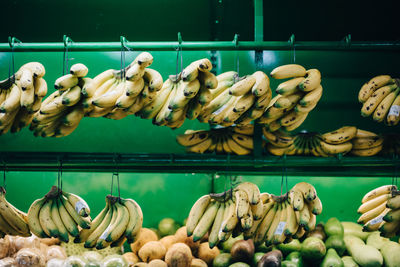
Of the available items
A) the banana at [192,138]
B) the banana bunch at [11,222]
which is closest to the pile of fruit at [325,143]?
the banana at [192,138]

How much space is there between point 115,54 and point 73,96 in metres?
1.35

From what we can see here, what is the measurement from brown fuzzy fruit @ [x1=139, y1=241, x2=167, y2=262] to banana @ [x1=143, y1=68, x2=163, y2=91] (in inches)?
51.5

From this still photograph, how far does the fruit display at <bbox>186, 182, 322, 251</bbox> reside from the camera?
2.36m

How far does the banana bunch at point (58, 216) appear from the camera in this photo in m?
2.41

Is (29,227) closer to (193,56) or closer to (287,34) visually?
(193,56)

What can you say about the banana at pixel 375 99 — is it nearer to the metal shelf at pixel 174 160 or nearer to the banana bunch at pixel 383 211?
the metal shelf at pixel 174 160

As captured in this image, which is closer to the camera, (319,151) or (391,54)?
(319,151)

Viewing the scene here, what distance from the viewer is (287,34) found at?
337cm

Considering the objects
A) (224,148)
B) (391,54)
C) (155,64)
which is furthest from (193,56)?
(391,54)

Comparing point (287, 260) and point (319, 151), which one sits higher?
point (319, 151)

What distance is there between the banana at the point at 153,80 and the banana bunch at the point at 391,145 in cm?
176

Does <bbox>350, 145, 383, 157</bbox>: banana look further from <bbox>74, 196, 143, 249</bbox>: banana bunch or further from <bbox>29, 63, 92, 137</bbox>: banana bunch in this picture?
<bbox>29, 63, 92, 137</bbox>: banana bunch

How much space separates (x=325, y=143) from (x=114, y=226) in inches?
63.2

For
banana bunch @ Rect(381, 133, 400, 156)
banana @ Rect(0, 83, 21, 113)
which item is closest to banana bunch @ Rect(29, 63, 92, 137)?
banana @ Rect(0, 83, 21, 113)
